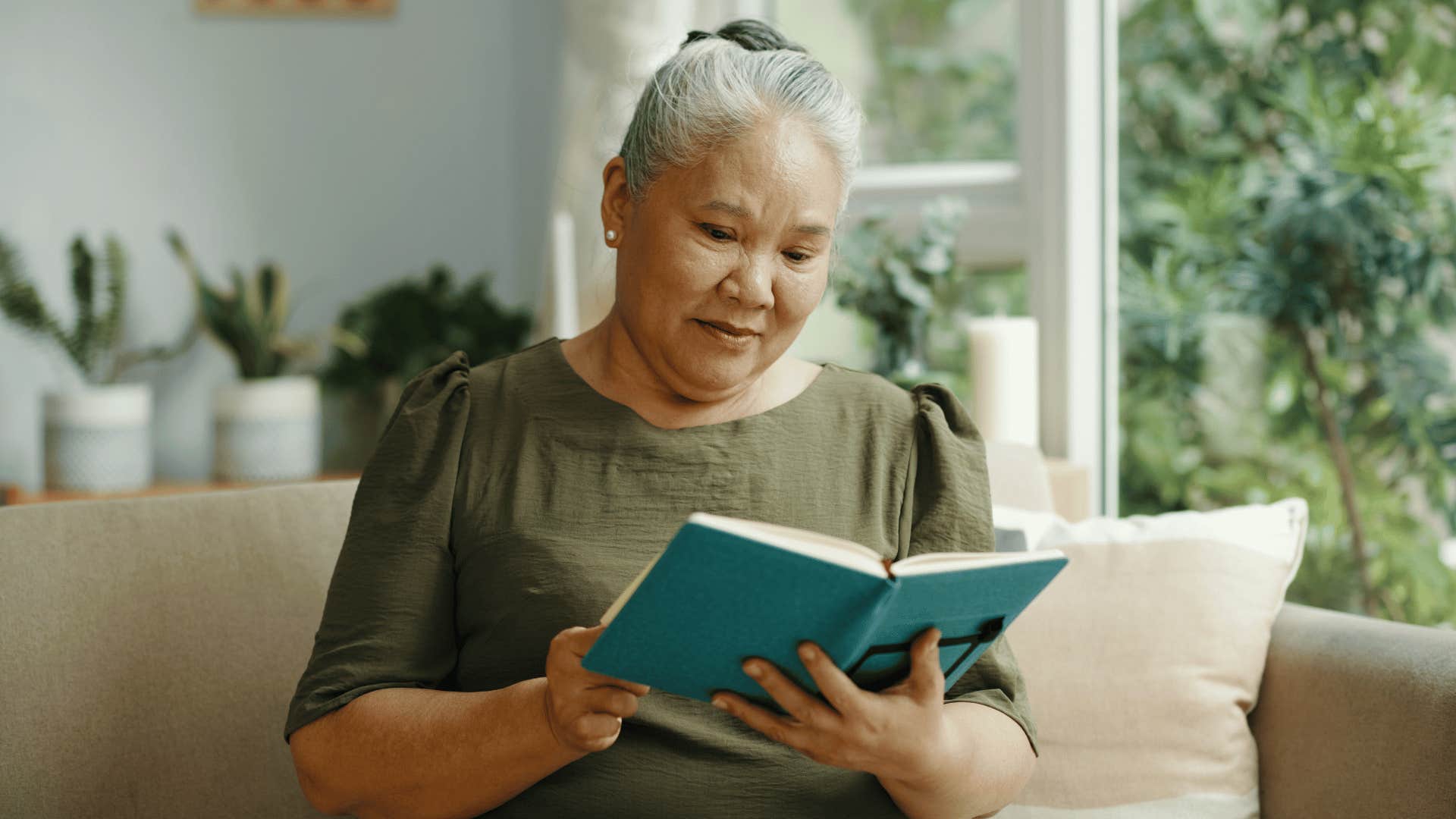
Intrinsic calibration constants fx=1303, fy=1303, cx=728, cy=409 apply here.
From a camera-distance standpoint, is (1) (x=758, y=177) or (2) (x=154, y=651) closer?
(1) (x=758, y=177)

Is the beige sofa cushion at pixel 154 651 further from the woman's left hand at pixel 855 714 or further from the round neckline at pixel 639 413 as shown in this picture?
the woman's left hand at pixel 855 714

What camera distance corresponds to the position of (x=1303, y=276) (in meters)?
1.91

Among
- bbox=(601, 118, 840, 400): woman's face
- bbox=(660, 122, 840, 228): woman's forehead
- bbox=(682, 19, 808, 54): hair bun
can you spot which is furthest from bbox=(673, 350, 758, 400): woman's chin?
bbox=(682, 19, 808, 54): hair bun

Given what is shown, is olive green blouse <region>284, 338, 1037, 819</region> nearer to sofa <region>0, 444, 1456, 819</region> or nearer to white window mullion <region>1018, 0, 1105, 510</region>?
sofa <region>0, 444, 1456, 819</region>

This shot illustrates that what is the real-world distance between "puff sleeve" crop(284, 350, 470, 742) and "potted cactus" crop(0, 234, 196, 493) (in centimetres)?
173

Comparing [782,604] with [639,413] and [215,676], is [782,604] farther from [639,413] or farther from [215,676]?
[215,676]

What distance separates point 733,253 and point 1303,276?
1.15 metres

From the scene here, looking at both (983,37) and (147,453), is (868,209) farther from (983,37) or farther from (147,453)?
(147,453)

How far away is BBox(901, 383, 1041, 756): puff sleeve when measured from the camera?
44.6 inches

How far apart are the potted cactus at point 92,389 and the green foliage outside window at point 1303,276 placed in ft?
6.45

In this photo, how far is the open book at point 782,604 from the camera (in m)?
0.75

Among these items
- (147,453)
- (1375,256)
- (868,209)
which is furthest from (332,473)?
(1375,256)

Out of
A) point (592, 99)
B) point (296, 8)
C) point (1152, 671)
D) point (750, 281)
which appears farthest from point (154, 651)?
point (296, 8)

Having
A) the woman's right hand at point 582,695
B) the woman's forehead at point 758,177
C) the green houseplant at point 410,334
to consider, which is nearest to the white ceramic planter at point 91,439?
the green houseplant at point 410,334
